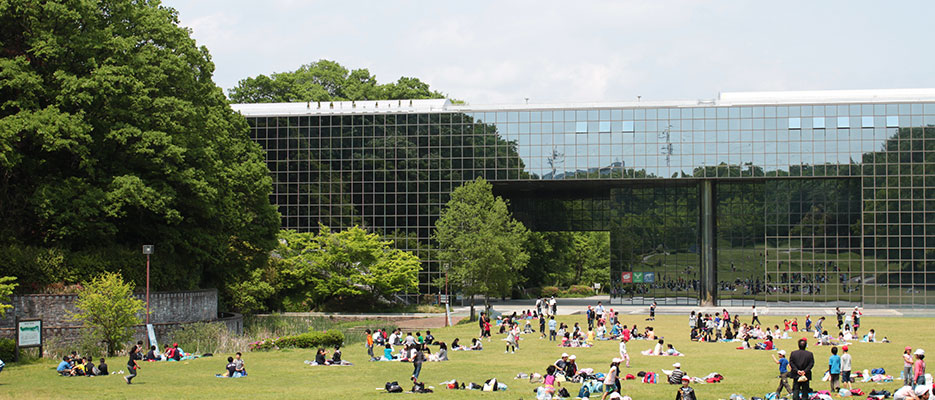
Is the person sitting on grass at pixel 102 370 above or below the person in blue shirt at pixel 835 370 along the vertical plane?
below

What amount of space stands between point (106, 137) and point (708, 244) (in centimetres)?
5570

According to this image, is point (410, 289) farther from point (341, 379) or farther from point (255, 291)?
point (341, 379)

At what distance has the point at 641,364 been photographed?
120 ft

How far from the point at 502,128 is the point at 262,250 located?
27103 millimetres

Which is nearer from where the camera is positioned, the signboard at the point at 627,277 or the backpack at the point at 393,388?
the backpack at the point at 393,388

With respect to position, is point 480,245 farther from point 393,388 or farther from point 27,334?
point 393,388

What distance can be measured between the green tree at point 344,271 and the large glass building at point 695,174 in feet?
23.0

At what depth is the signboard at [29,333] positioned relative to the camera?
124 feet

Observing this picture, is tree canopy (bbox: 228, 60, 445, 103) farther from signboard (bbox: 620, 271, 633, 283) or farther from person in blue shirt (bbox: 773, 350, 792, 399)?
person in blue shirt (bbox: 773, 350, 792, 399)

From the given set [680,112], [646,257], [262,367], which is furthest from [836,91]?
[262,367]

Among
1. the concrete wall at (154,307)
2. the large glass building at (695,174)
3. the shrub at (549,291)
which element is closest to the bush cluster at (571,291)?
the shrub at (549,291)

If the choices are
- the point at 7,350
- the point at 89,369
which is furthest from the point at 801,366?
the point at 7,350

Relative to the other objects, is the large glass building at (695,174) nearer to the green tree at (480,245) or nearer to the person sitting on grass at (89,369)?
the green tree at (480,245)

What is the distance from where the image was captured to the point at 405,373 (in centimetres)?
3350
